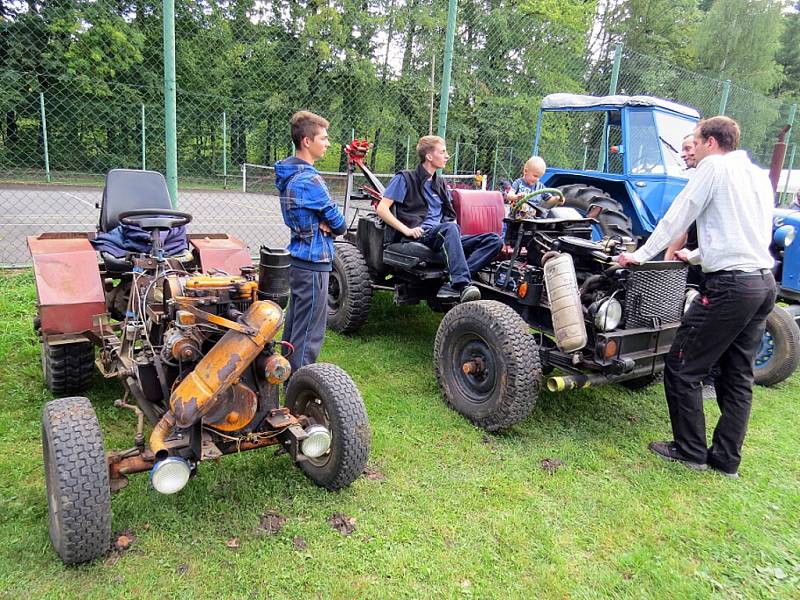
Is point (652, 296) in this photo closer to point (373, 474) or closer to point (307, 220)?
point (373, 474)

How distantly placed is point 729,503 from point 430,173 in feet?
9.52

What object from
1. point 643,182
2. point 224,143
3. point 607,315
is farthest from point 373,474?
point 224,143

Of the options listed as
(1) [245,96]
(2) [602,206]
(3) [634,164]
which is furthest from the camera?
(1) [245,96]

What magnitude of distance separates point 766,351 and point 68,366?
5129 millimetres

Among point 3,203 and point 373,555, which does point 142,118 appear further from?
point 373,555

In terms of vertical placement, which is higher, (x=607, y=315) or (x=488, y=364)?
(x=607, y=315)

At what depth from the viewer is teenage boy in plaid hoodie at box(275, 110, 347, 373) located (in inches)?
127

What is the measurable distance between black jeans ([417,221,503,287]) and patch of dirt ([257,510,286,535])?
80.7 inches

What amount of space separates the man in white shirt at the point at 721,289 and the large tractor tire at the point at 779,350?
1718 mm

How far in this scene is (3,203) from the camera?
1016 cm

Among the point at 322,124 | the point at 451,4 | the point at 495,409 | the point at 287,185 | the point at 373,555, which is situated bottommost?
Result: the point at 373,555

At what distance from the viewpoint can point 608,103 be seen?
6148mm

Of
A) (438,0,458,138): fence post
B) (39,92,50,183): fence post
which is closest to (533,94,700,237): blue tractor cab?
(438,0,458,138): fence post

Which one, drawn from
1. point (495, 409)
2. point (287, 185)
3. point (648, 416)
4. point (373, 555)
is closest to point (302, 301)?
point (287, 185)
